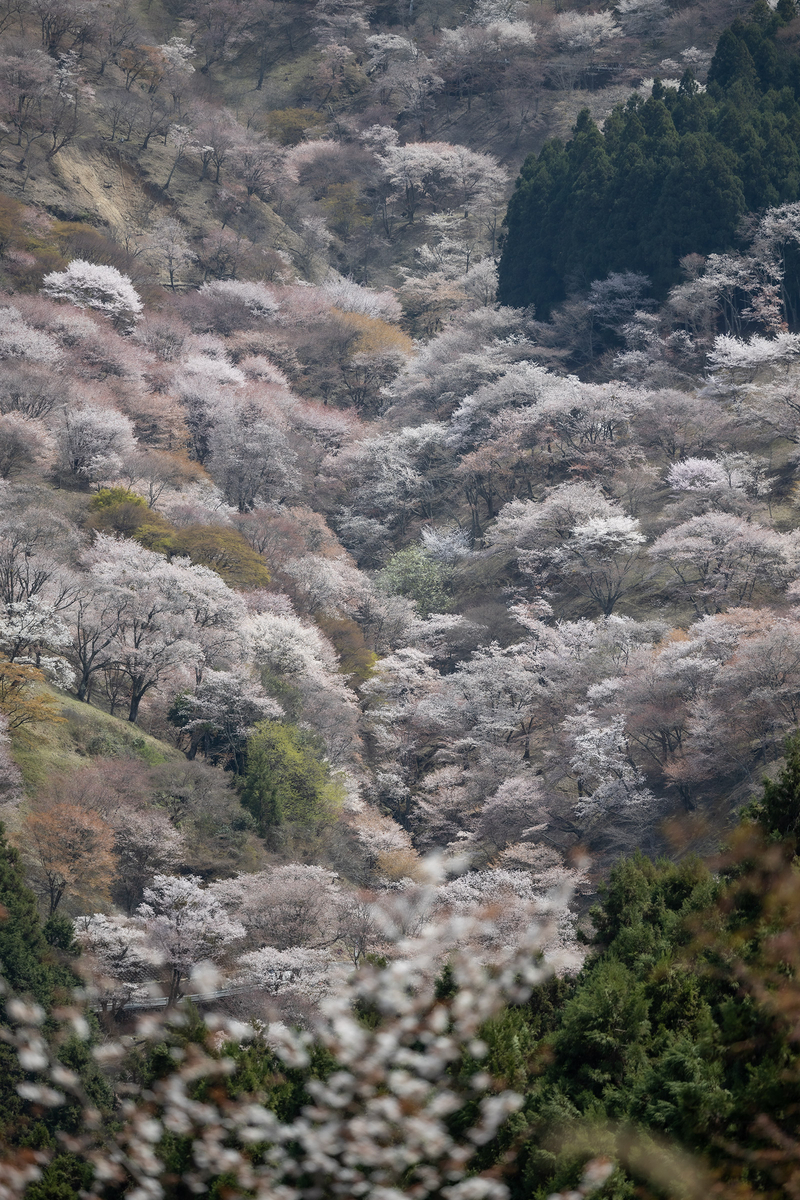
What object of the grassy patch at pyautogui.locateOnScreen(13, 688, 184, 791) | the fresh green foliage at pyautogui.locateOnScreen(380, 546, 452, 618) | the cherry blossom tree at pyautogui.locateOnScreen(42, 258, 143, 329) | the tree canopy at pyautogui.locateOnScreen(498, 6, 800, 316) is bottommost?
the grassy patch at pyautogui.locateOnScreen(13, 688, 184, 791)

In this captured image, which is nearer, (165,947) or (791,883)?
(791,883)

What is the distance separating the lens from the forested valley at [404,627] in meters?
9.12

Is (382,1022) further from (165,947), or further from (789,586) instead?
(789,586)

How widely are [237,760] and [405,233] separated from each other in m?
49.3

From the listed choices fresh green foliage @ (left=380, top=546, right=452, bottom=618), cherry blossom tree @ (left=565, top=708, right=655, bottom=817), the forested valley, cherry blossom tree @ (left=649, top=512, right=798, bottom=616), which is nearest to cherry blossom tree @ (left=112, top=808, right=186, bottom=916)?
the forested valley

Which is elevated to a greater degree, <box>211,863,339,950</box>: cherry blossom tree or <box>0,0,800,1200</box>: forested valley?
<box>0,0,800,1200</box>: forested valley

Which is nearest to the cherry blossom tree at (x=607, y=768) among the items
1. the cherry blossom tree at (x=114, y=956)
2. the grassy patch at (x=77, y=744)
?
the grassy patch at (x=77, y=744)

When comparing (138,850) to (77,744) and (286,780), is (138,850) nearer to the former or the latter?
(77,744)

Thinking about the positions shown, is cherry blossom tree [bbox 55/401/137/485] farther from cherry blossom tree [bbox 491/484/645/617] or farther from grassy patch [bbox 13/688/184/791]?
cherry blossom tree [bbox 491/484/645/617]

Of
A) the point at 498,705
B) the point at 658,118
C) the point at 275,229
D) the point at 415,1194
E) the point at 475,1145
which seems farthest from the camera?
the point at 275,229

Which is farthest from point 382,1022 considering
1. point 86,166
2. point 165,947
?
point 86,166

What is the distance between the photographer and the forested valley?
29.9 feet

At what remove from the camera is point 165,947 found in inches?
840

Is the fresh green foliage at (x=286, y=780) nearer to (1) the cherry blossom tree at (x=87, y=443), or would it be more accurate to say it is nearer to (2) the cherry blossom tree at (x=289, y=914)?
(2) the cherry blossom tree at (x=289, y=914)
